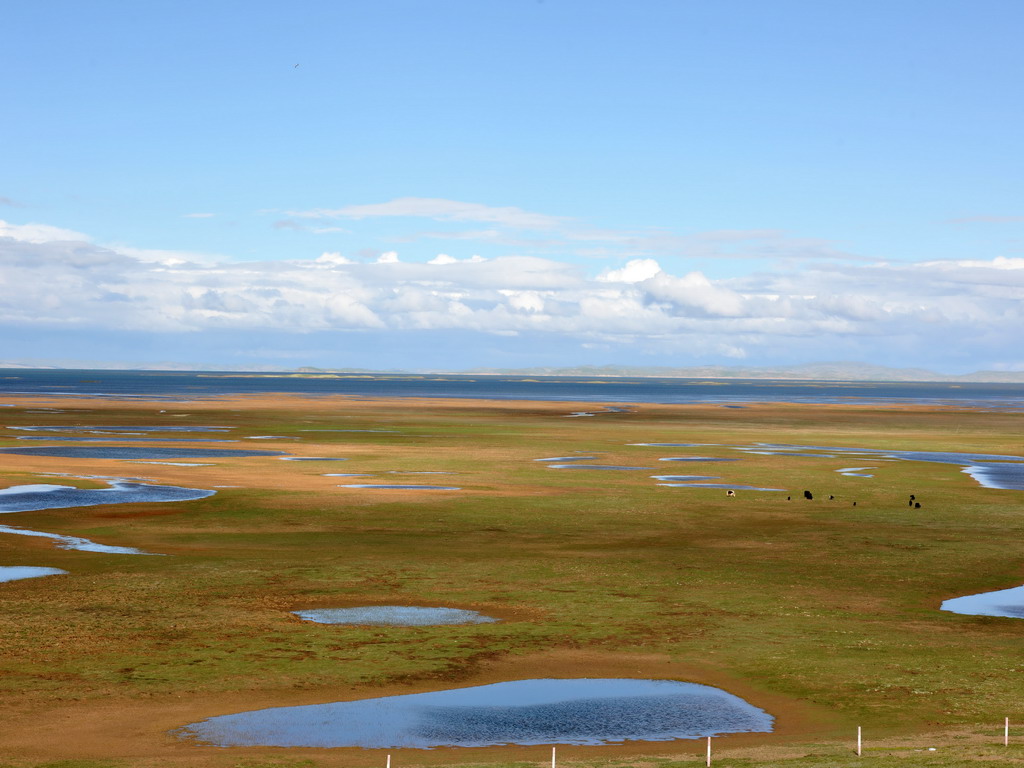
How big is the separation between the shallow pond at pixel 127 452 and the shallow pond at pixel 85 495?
59.4 feet

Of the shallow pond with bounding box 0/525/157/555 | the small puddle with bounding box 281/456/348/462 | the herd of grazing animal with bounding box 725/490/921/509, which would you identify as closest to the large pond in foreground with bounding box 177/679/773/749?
the shallow pond with bounding box 0/525/157/555

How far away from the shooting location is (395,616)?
33.5 metres

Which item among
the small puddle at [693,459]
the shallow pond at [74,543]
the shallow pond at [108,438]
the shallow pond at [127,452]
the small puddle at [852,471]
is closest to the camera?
Answer: the shallow pond at [74,543]

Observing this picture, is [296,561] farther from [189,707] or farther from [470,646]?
[189,707]

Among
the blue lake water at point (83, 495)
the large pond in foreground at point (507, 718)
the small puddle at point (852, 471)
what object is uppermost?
the small puddle at point (852, 471)

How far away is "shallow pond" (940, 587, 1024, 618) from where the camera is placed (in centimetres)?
3509

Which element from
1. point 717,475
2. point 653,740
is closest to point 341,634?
point 653,740

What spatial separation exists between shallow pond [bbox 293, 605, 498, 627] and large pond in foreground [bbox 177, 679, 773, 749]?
6.03m

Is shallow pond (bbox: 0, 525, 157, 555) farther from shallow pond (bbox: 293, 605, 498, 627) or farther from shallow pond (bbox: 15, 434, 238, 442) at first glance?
shallow pond (bbox: 15, 434, 238, 442)

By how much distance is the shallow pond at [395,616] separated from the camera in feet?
108

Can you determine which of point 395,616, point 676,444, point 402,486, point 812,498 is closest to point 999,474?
point 812,498

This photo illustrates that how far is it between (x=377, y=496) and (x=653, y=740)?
38868 millimetres

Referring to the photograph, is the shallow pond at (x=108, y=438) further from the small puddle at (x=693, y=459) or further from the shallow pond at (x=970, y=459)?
the shallow pond at (x=970, y=459)

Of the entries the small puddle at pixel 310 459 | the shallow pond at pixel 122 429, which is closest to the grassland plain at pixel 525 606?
the small puddle at pixel 310 459
